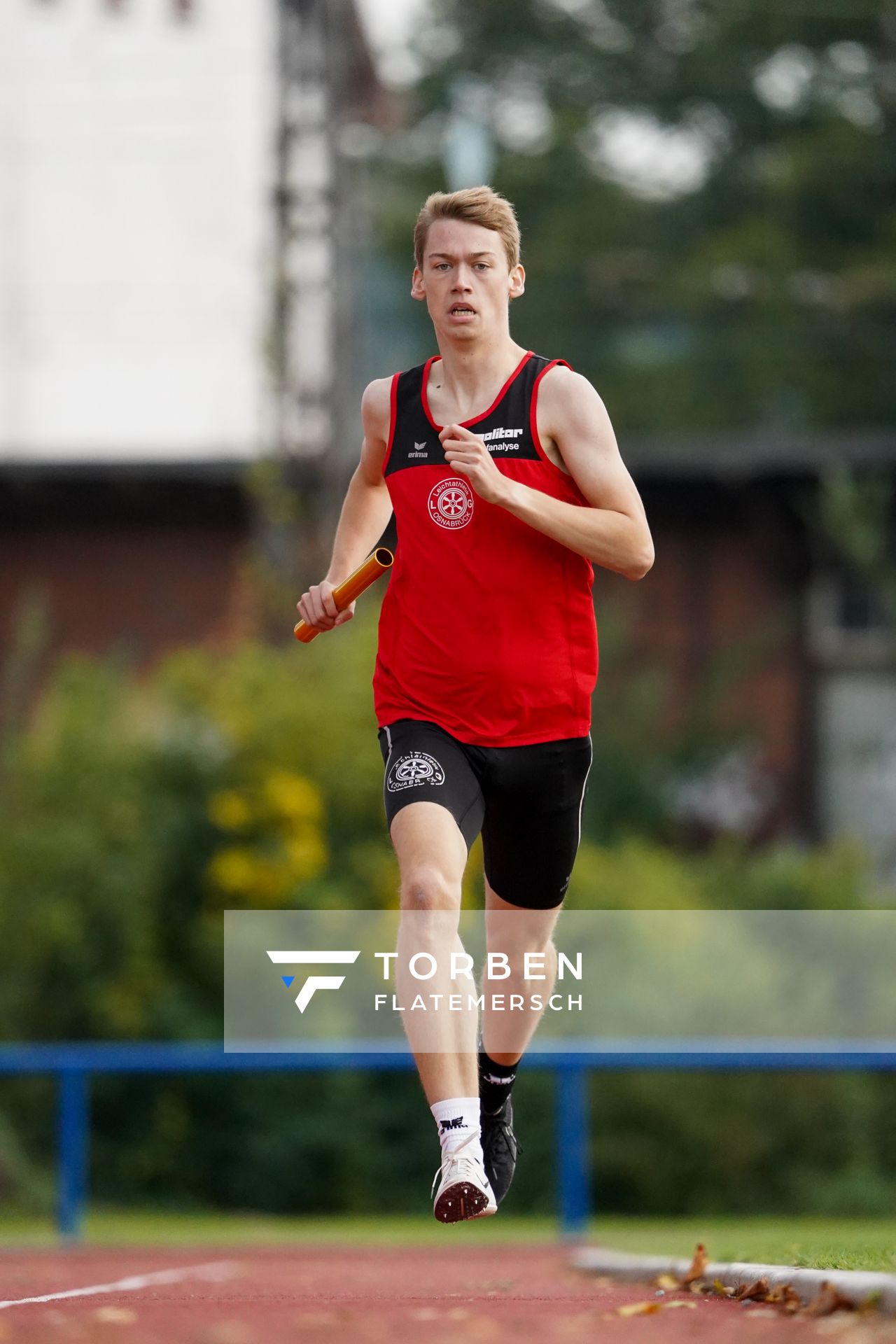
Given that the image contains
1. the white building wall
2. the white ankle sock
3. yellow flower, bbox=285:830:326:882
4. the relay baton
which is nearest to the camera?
the white ankle sock

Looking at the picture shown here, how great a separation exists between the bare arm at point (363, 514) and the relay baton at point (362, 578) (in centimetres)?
3

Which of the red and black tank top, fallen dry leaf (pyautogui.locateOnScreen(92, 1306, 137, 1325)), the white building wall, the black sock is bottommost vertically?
fallen dry leaf (pyautogui.locateOnScreen(92, 1306, 137, 1325))

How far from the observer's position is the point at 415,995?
5469mm

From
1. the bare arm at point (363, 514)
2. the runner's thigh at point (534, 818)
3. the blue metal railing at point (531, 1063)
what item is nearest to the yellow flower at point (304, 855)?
the blue metal railing at point (531, 1063)

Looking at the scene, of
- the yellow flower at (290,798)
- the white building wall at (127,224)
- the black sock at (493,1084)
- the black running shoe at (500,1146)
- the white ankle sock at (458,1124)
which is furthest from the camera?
the white building wall at (127,224)

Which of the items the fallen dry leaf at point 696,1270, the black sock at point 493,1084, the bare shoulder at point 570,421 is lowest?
the fallen dry leaf at point 696,1270

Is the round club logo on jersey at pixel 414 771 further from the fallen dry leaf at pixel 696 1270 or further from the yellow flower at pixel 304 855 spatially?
the yellow flower at pixel 304 855

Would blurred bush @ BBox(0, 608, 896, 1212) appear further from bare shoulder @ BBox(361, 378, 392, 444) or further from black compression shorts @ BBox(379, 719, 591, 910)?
bare shoulder @ BBox(361, 378, 392, 444)

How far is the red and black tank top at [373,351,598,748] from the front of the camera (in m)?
5.70

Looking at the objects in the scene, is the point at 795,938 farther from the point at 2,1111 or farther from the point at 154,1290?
the point at 154,1290

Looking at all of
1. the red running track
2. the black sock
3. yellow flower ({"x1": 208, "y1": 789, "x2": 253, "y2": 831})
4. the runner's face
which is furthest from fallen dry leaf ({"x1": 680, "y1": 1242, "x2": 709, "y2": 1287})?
yellow flower ({"x1": 208, "y1": 789, "x2": 253, "y2": 831})

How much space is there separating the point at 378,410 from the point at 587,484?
2.33ft

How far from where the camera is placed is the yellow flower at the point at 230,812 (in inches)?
644

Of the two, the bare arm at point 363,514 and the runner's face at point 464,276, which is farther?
the bare arm at point 363,514
